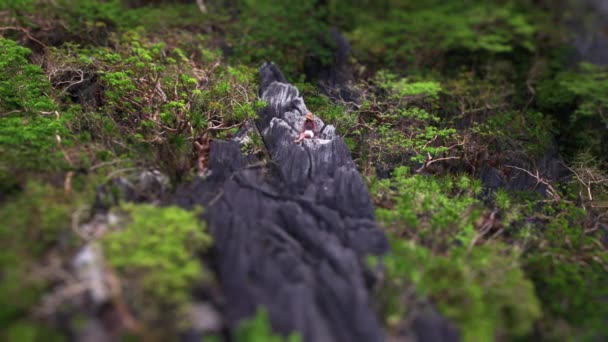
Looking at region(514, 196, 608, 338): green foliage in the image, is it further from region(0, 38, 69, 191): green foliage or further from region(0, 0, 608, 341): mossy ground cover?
region(0, 38, 69, 191): green foliage

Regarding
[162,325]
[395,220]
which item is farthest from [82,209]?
[395,220]

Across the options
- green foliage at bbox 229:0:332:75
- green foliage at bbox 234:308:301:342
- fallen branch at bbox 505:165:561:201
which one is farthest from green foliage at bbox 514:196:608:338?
green foliage at bbox 229:0:332:75

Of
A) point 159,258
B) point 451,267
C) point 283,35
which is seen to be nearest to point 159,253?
point 159,258

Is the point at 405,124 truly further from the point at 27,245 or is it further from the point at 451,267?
the point at 27,245

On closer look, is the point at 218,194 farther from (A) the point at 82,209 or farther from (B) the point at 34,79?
(B) the point at 34,79

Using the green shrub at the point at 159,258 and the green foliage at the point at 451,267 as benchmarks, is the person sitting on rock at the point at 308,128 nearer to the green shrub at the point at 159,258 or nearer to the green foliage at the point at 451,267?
the green foliage at the point at 451,267

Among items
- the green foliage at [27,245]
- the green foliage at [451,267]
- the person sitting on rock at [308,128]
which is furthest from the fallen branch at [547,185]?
the green foliage at [27,245]
